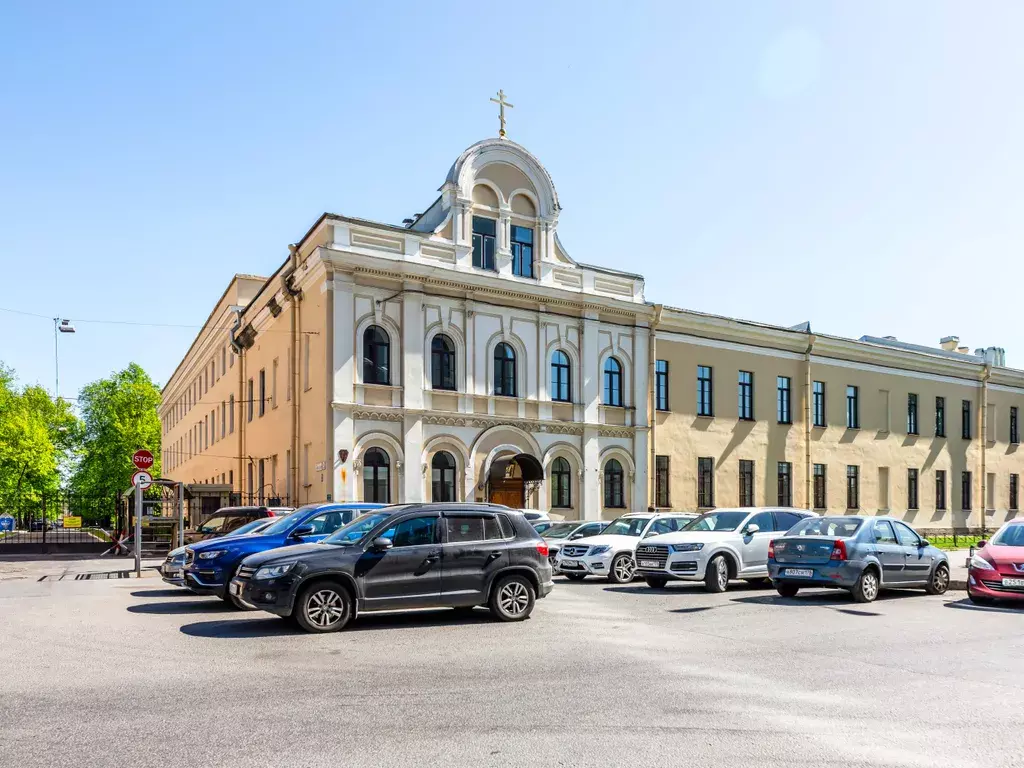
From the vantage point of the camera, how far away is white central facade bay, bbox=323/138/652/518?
29.2 meters

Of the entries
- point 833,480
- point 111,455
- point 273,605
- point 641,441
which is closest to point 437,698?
point 273,605

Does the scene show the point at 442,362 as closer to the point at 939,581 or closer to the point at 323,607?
the point at 939,581

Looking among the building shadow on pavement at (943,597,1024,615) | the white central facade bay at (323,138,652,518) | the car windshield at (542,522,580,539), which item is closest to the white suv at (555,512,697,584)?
the car windshield at (542,522,580,539)

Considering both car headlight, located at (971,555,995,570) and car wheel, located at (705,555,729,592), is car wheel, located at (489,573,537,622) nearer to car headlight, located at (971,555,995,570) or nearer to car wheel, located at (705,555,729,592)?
car wheel, located at (705,555,729,592)

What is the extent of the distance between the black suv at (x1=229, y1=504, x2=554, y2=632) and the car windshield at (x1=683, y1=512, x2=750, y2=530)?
249 inches

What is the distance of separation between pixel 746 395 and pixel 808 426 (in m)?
3.55

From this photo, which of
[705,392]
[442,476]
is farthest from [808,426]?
[442,476]

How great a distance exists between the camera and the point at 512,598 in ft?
43.6

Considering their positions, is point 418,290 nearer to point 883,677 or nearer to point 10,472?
point 883,677

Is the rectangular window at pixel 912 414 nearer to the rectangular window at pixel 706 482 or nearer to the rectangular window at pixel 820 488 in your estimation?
the rectangular window at pixel 820 488

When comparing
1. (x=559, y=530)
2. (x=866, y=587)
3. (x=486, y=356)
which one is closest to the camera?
(x=866, y=587)

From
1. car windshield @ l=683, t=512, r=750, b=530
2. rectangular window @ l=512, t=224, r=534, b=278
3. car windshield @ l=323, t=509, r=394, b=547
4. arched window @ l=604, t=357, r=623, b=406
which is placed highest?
rectangular window @ l=512, t=224, r=534, b=278

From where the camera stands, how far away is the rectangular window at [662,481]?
35.7 meters

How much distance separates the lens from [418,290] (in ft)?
99.5
